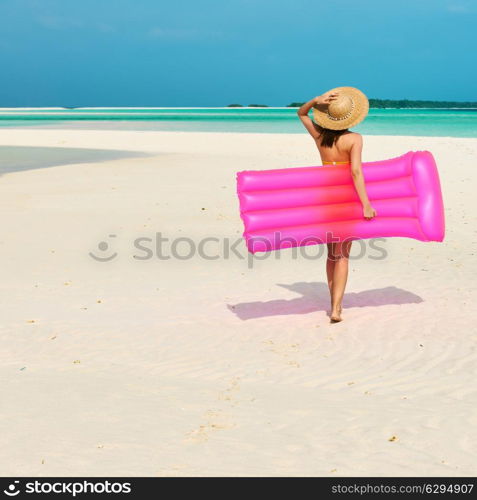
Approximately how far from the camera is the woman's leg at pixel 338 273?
668cm

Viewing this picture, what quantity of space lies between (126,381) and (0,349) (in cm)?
132

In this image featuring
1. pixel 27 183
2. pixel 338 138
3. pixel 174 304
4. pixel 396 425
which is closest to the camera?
pixel 396 425

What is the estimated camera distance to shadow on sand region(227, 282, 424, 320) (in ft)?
23.6

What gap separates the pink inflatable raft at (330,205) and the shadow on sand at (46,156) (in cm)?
1423

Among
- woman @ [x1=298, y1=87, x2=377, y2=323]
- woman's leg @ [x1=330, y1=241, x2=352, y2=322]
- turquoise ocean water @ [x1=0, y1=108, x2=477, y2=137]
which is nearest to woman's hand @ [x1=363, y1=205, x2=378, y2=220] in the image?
woman @ [x1=298, y1=87, x2=377, y2=323]

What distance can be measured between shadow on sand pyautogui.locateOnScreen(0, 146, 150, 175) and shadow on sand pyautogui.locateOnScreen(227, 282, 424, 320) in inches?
528

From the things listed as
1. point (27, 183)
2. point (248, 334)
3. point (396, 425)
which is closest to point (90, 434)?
point (396, 425)

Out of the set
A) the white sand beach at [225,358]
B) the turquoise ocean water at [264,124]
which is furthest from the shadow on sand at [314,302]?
the turquoise ocean water at [264,124]

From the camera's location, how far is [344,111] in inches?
240

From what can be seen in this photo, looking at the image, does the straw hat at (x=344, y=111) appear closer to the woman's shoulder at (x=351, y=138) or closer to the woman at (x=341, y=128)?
the woman at (x=341, y=128)

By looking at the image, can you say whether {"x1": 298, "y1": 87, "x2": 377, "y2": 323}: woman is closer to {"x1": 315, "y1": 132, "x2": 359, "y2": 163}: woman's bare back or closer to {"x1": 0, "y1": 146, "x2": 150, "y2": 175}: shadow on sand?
{"x1": 315, "y1": 132, "x2": 359, "y2": 163}: woman's bare back

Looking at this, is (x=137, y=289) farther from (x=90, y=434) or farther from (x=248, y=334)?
(x=90, y=434)

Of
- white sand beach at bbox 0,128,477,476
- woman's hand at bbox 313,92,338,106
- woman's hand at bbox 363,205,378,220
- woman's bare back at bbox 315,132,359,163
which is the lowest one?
white sand beach at bbox 0,128,477,476

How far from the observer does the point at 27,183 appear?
54.9ft
